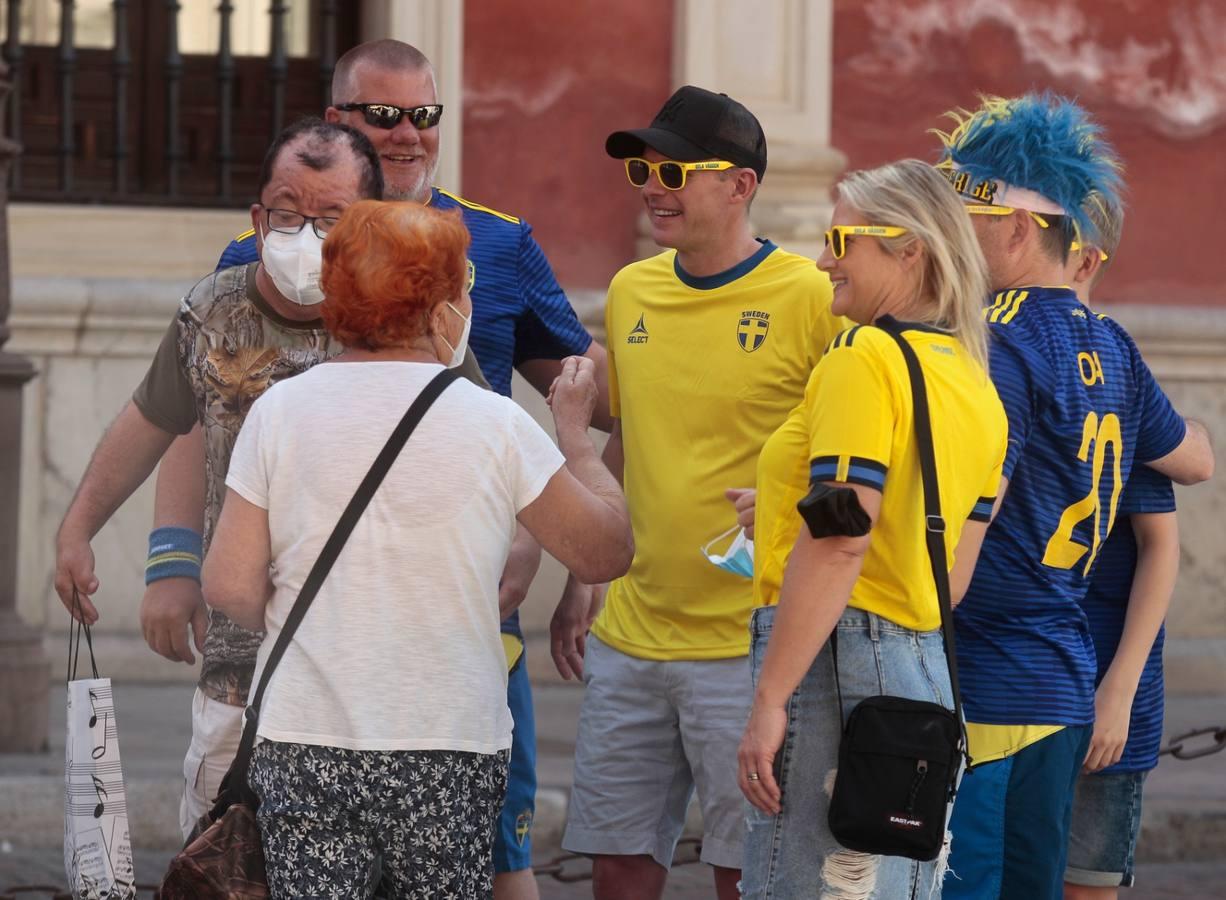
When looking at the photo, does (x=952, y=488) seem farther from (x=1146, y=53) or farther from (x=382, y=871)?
(x=1146, y=53)

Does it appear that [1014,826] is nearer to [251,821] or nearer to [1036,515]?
[1036,515]

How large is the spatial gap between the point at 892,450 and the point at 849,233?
0.36 metres

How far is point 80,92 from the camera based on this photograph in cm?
866

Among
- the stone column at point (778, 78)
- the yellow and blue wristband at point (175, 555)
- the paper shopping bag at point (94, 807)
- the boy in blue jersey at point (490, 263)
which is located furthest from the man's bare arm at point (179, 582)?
the stone column at point (778, 78)

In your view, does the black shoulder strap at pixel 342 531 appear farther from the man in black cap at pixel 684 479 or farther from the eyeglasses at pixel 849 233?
the man in black cap at pixel 684 479

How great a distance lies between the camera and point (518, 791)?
157 inches

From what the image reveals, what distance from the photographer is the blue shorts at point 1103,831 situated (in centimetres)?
375

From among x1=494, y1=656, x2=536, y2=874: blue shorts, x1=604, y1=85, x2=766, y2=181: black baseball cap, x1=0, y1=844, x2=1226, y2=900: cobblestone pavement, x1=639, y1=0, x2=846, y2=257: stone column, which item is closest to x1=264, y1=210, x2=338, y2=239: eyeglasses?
x1=604, y1=85, x2=766, y2=181: black baseball cap

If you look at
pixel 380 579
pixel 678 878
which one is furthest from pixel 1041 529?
pixel 678 878

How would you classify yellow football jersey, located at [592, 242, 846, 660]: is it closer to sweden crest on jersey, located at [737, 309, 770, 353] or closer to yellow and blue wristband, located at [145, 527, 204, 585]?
sweden crest on jersey, located at [737, 309, 770, 353]

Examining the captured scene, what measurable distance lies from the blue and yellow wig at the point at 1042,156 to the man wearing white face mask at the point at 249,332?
935mm

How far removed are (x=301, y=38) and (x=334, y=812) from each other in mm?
6480

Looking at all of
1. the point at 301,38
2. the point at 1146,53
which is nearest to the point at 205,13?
the point at 301,38

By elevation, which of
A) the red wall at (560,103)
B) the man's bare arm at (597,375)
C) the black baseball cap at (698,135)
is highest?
the red wall at (560,103)
